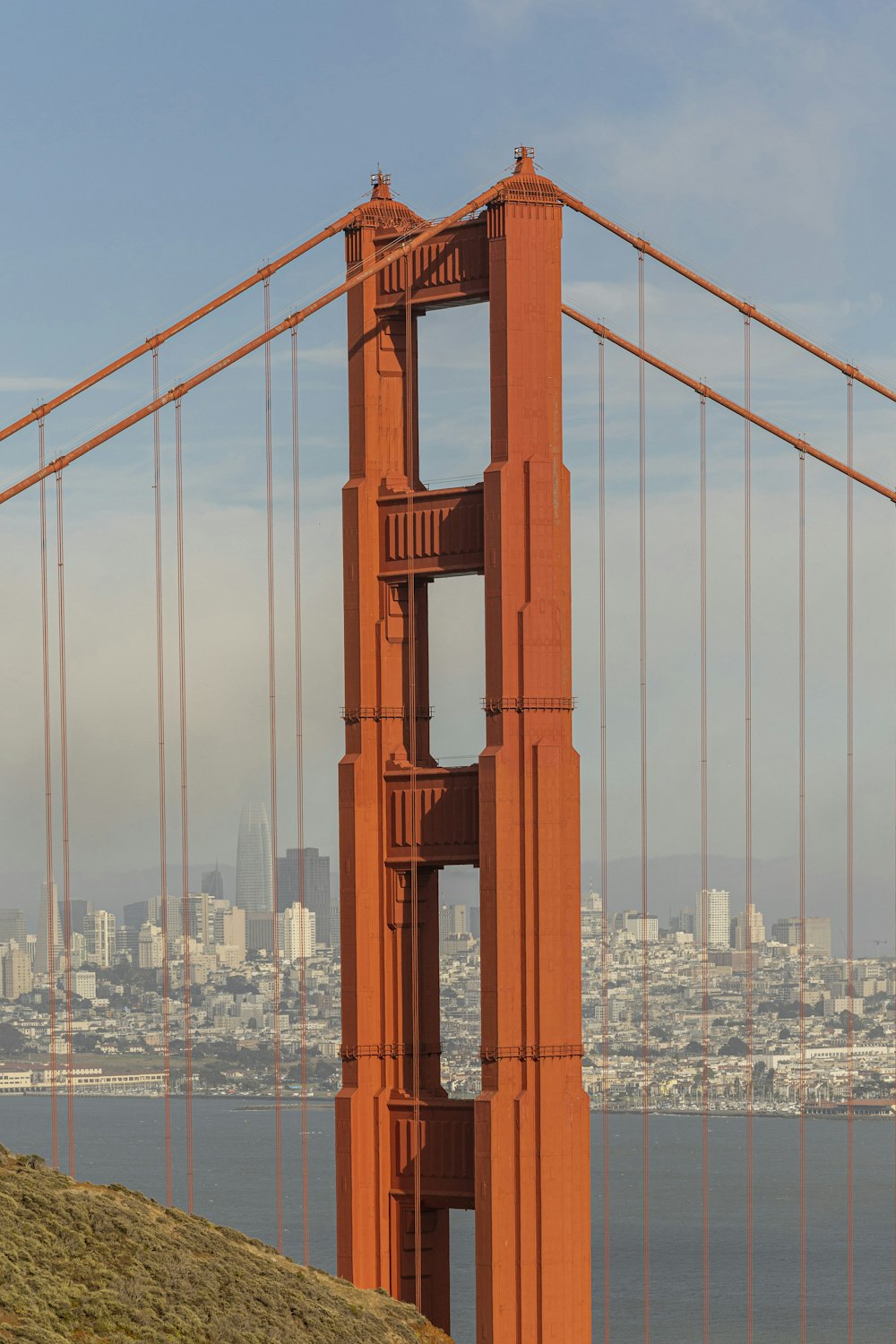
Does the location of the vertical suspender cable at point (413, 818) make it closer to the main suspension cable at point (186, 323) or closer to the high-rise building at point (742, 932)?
the main suspension cable at point (186, 323)

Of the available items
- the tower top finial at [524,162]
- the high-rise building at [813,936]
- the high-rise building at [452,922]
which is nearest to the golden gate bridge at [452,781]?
the tower top finial at [524,162]

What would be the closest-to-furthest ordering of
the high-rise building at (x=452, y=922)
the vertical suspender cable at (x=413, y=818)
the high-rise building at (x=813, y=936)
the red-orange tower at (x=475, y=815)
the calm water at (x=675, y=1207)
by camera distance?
the red-orange tower at (x=475, y=815) → the vertical suspender cable at (x=413, y=818) → the calm water at (x=675, y=1207) → the high-rise building at (x=452, y=922) → the high-rise building at (x=813, y=936)

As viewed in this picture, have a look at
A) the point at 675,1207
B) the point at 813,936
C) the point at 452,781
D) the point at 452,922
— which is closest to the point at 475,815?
the point at 452,781

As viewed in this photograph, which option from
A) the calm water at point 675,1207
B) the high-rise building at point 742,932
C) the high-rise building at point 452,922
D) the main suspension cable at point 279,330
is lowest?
the calm water at point 675,1207

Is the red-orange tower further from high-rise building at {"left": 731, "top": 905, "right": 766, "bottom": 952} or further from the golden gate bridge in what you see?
high-rise building at {"left": 731, "top": 905, "right": 766, "bottom": 952}

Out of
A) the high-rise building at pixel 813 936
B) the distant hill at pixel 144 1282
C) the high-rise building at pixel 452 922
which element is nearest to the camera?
the distant hill at pixel 144 1282

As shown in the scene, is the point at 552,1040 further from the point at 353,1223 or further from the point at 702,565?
the point at 702,565

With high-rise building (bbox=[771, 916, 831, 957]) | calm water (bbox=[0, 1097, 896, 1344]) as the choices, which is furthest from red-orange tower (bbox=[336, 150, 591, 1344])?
high-rise building (bbox=[771, 916, 831, 957])
